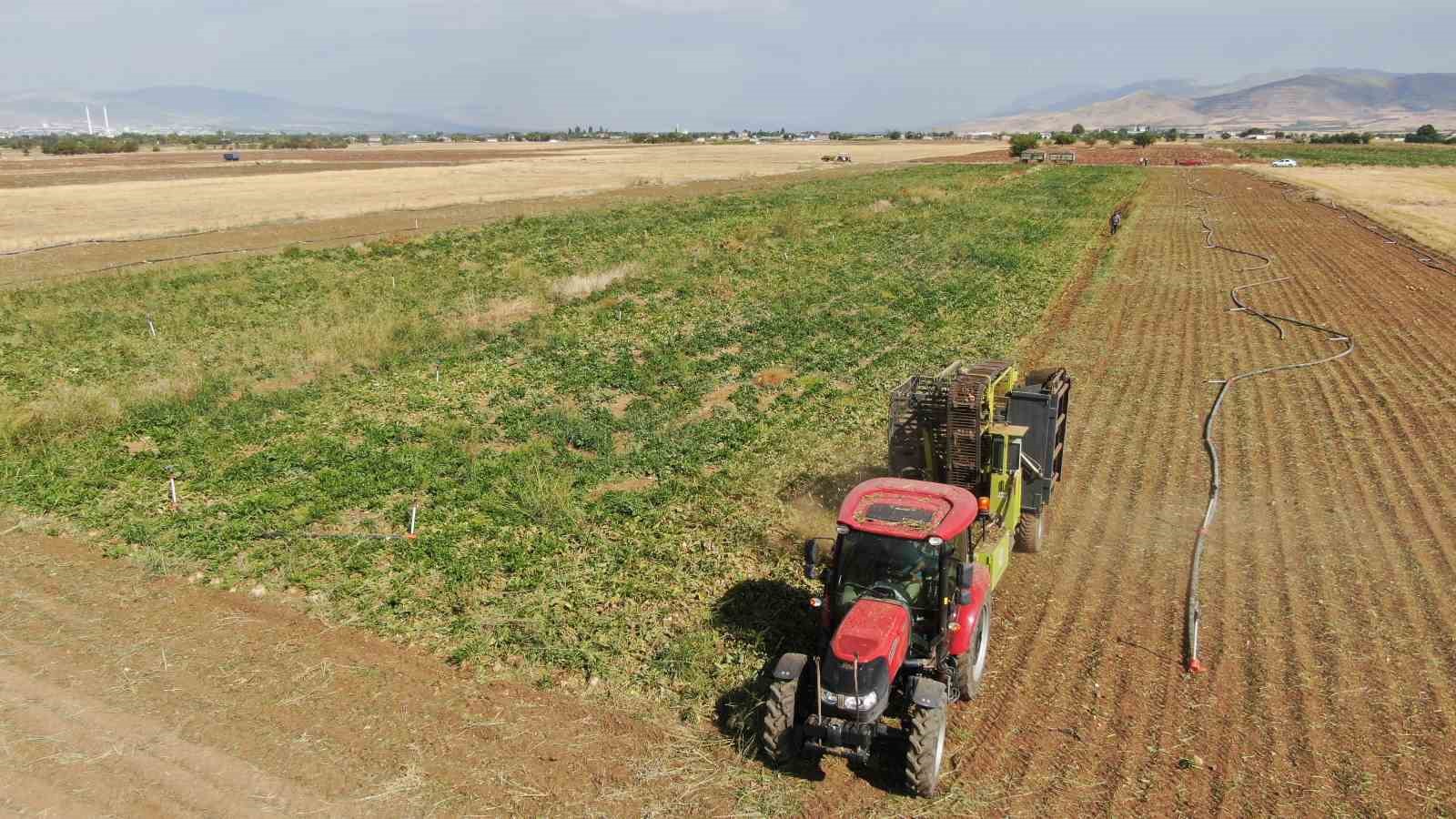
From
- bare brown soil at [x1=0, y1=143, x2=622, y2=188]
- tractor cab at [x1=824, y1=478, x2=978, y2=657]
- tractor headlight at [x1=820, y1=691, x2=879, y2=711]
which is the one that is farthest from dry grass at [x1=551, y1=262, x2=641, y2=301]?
bare brown soil at [x1=0, y1=143, x2=622, y2=188]

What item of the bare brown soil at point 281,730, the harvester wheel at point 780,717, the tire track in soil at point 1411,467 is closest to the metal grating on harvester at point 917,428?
the harvester wheel at point 780,717

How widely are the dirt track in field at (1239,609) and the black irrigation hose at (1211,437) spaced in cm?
14

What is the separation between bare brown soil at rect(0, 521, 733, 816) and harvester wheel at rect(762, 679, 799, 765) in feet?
1.93

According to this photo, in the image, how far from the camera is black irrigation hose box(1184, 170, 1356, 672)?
31.7 feet

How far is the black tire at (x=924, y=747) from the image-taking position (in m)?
7.12

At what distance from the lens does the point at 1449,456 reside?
1459cm

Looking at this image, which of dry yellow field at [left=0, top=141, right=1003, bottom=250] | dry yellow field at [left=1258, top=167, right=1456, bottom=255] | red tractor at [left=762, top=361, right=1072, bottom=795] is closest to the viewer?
red tractor at [left=762, top=361, right=1072, bottom=795]

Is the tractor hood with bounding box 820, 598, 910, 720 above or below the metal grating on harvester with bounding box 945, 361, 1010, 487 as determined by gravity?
below

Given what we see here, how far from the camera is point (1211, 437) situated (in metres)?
15.9

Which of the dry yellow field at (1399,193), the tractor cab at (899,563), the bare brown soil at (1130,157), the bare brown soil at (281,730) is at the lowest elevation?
the bare brown soil at (281,730)

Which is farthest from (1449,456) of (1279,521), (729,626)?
(729,626)

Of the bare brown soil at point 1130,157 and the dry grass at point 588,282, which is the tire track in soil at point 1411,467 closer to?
the dry grass at point 588,282

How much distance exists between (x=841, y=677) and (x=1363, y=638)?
6445mm

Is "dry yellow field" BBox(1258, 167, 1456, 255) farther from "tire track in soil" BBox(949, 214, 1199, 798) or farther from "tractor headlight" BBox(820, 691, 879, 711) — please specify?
"tractor headlight" BBox(820, 691, 879, 711)
